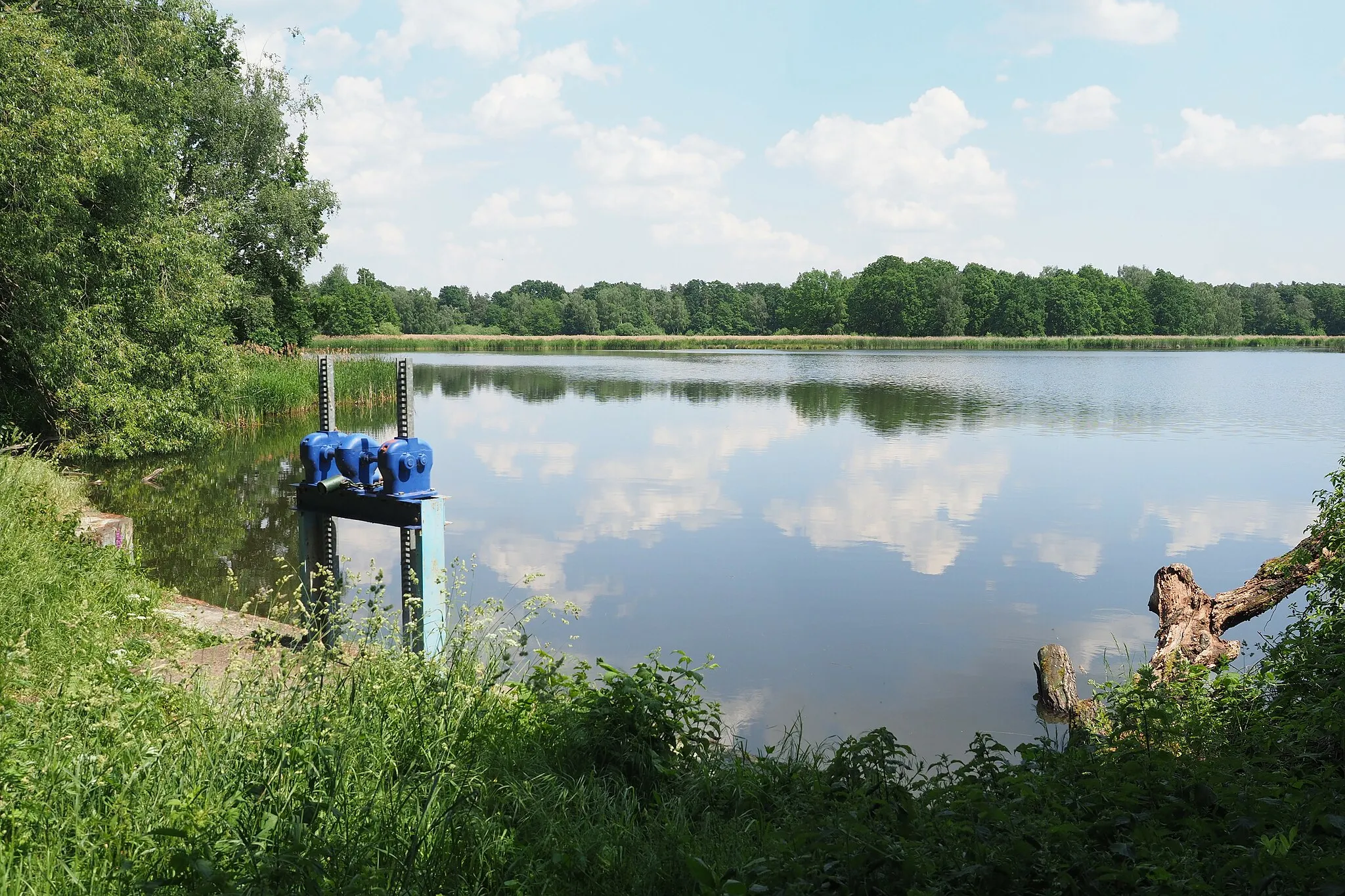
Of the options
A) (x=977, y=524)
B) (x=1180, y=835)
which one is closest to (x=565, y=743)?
(x=1180, y=835)

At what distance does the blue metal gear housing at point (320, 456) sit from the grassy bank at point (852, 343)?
226ft

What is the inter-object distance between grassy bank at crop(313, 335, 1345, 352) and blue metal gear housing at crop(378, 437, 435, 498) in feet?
229

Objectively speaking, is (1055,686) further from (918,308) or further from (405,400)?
(918,308)

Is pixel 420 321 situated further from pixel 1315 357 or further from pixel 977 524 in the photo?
pixel 977 524

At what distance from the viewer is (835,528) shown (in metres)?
12.8

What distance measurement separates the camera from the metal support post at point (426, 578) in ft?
21.2

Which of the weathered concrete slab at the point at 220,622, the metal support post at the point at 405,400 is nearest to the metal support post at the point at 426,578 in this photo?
the metal support post at the point at 405,400

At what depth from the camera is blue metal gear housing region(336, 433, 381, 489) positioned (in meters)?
7.20

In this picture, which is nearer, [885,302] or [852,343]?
[852,343]

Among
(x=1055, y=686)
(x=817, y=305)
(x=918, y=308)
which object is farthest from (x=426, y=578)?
(x=817, y=305)

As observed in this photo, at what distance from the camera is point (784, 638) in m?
8.38

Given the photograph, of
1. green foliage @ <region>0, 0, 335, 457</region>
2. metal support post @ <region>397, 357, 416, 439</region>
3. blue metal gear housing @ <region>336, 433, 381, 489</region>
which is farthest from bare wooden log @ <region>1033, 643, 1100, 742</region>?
green foliage @ <region>0, 0, 335, 457</region>

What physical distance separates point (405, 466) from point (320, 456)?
1.11m

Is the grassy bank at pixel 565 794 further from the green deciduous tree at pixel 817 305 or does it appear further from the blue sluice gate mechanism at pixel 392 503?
the green deciduous tree at pixel 817 305
